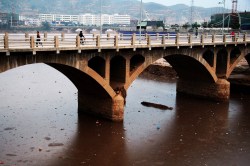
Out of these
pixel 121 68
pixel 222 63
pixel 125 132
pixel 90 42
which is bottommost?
pixel 125 132

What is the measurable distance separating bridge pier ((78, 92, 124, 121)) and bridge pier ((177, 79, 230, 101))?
17.0m

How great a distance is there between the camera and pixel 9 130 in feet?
93.4

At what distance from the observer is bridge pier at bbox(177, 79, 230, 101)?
4381 centimetres

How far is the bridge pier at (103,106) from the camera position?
3158 centimetres

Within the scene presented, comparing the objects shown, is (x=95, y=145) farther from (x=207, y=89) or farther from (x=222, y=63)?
(x=222, y=63)

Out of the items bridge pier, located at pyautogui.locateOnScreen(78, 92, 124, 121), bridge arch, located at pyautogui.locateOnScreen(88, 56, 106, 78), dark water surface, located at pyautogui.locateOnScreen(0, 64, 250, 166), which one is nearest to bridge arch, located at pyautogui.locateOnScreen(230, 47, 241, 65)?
dark water surface, located at pyautogui.locateOnScreen(0, 64, 250, 166)

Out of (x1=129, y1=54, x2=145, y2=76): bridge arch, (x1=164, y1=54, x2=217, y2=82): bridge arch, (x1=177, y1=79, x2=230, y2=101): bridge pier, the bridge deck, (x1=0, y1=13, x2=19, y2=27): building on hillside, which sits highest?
(x1=0, y1=13, x2=19, y2=27): building on hillside

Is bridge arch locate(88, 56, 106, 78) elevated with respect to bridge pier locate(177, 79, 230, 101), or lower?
elevated

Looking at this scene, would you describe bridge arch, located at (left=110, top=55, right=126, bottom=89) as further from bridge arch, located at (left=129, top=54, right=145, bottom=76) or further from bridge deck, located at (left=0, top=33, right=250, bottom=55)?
bridge deck, located at (left=0, top=33, right=250, bottom=55)

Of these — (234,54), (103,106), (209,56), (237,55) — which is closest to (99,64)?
(103,106)

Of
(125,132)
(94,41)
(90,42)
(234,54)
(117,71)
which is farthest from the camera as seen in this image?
(234,54)

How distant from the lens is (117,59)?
1288 inches

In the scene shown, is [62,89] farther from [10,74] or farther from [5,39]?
[5,39]

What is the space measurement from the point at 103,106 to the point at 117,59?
4731 millimetres
